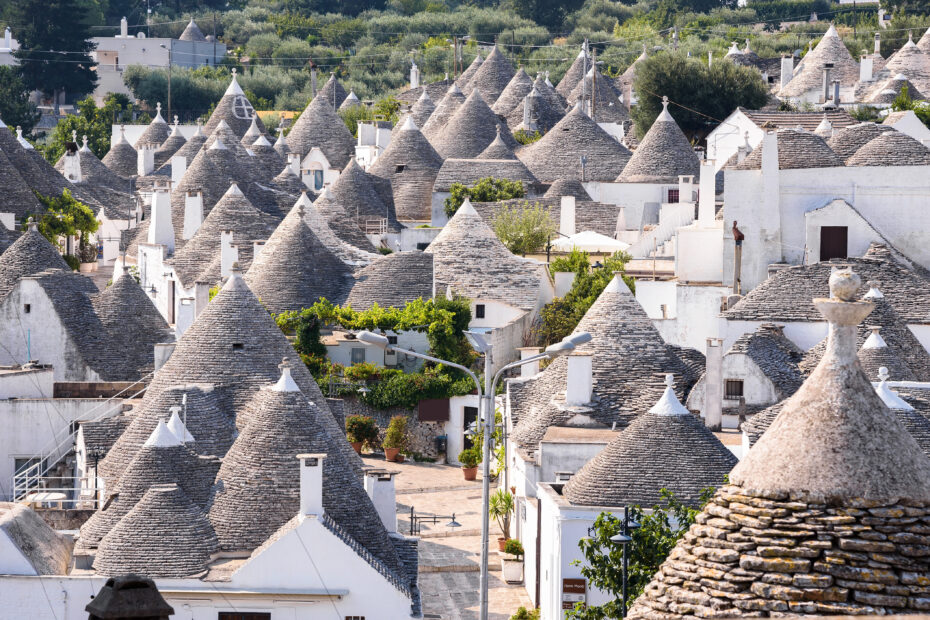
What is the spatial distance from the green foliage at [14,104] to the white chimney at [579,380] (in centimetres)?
5979

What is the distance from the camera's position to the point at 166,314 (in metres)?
49.4

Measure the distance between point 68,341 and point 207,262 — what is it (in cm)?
912

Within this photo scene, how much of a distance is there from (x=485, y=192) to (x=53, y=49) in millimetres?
46657

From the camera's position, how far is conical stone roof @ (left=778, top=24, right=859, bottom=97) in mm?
77812

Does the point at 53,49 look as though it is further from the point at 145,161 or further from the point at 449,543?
the point at 449,543

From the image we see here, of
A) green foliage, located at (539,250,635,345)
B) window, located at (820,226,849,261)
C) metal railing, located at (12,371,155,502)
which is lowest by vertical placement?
metal railing, located at (12,371,155,502)

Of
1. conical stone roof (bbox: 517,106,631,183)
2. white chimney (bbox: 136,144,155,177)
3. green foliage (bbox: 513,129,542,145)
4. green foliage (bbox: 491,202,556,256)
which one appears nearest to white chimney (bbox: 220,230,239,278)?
green foliage (bbox: 491,202,556,256)

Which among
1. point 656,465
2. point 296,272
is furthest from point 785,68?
point 656,465

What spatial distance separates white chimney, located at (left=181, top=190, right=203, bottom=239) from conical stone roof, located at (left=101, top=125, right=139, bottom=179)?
2069 cm

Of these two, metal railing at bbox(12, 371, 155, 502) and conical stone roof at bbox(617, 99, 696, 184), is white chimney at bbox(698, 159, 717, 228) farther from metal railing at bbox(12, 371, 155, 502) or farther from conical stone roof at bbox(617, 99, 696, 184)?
metal railing at bbox(12, 371, 155, 502)

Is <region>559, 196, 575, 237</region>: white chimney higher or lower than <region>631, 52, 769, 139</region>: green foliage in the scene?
lower

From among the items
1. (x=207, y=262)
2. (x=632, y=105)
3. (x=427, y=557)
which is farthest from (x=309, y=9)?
(x=427, y=557)

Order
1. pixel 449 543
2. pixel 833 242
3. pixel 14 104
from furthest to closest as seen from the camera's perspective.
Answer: pixel 14 104 < pixel 833 242 < pixel 449 543

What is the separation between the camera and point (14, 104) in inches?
3568
